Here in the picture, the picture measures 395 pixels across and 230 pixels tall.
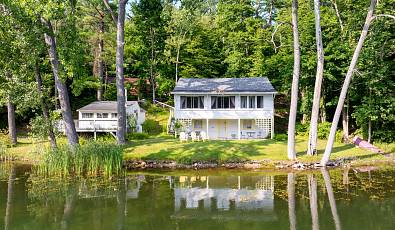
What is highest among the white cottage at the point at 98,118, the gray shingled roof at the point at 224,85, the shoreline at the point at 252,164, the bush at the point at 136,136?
the gray shingled roof at the point at 224,85

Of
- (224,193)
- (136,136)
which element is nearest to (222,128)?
(136,136)

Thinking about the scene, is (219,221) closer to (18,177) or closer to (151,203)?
(151,203)

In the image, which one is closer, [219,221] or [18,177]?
[219,221]

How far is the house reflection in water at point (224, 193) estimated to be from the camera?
14.3 metres

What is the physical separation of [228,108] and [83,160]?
16037 millimetres

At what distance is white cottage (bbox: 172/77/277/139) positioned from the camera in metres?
32.7

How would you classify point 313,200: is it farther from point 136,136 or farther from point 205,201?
point 136,136

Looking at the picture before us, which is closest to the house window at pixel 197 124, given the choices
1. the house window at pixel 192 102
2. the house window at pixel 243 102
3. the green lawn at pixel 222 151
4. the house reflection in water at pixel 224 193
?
the house window at pixel 192 102

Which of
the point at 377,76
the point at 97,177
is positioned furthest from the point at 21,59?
the point at 377,76

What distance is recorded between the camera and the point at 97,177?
19.5m

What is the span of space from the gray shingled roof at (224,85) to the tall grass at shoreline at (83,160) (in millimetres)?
13521

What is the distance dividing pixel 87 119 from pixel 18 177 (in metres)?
12.1

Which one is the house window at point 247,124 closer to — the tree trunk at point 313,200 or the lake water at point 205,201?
the lake water at point 205,201

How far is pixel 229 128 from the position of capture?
34.2 metres
